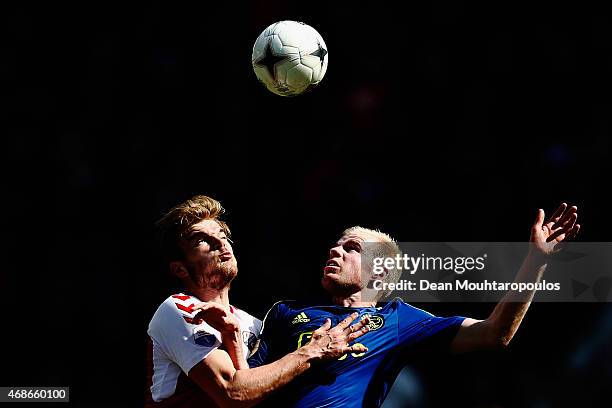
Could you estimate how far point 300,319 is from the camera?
5.57 m

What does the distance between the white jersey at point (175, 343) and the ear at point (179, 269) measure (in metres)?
0.18

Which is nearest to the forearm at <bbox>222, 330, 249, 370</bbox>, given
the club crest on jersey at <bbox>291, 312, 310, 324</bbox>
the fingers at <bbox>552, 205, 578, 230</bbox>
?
the club crest on jersey at <bbox>291, 312, 310, 324</bbox>

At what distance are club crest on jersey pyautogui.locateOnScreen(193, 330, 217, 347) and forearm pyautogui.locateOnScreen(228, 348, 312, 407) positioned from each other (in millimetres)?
221

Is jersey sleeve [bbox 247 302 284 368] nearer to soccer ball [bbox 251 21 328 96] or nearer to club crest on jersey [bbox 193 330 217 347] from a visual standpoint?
club crest on jersey [bbox 193 330 217 347]

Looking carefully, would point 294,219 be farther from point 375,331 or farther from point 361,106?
point 375,331

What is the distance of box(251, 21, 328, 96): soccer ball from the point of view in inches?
255

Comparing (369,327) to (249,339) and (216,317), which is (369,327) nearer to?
(249,339)

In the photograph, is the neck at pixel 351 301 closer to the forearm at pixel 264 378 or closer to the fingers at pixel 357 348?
the fingers at pixel 357 348

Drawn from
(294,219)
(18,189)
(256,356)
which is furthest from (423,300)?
(18,189)

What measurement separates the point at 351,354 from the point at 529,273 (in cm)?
111

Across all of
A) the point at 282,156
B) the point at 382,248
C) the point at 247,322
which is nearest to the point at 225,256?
the point at 247,322

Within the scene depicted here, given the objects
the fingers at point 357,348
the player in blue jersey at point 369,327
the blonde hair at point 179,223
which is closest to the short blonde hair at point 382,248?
the player in blue jersey at point 369,327

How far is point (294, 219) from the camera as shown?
8.97m

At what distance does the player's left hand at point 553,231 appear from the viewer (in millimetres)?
5123
